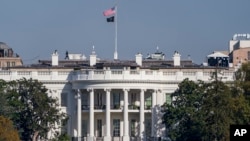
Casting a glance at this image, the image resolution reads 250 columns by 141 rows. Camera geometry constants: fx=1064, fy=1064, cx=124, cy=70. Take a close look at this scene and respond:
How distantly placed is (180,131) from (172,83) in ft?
60.2

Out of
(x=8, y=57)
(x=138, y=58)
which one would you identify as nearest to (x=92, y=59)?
(x=138, y=58)

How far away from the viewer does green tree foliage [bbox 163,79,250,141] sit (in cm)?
7456

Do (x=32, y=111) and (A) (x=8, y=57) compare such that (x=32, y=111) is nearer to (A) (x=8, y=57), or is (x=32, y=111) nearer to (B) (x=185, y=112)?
(B) (x=185, y=112)

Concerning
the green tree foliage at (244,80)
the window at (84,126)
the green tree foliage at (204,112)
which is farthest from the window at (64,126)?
the green tree foliage at (244,80)

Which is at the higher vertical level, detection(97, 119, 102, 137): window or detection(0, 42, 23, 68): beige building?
detection(0, 42, 23, 68): beige building

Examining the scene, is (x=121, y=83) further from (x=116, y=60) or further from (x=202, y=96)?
(x=202, y=96)

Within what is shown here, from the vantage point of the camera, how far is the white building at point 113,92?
348ft

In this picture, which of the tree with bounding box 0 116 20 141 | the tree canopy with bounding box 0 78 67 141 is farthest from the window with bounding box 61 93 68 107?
the tree with bounding box 0 116 20 141

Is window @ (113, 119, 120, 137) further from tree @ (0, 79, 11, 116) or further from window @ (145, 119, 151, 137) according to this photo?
tree @ (0, 79, 11, 116)

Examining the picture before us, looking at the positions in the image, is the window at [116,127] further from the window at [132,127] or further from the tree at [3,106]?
the tree at [3,106]

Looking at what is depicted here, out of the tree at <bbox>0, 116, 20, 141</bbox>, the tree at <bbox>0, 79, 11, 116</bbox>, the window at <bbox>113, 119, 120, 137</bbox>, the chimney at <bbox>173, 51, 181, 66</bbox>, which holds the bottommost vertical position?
the window at <bbox>113, 119, 120, 137</bbox>

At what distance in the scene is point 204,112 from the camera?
80188 millimetres

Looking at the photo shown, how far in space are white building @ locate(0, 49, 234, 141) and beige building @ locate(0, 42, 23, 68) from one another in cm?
2242

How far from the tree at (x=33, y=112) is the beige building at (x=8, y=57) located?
33.5 metres
